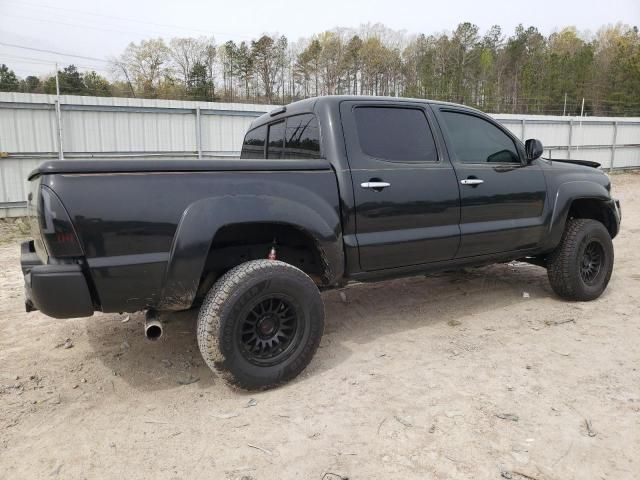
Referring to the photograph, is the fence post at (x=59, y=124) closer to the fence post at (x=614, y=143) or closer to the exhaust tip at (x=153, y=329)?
the exhaust tip at (x=153, y=329)

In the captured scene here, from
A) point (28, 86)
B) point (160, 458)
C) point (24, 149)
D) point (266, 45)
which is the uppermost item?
point (266, 45)

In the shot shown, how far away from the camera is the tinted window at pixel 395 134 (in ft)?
11.5

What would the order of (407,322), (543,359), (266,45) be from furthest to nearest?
1. (266,45)
2. (407,322)
3. (543,359)

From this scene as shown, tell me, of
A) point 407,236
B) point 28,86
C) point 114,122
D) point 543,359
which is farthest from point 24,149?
point 28,86

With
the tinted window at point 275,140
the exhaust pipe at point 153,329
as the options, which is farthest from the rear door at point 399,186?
the exhaust pipe at point 153,329

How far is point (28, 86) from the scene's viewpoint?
2155cm

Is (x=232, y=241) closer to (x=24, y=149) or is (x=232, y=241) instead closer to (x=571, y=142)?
(x=24, y=149)

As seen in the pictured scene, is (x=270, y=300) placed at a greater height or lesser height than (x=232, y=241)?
lesser

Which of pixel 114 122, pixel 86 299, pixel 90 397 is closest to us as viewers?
pixel 86 299

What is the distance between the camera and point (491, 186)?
4027 mm

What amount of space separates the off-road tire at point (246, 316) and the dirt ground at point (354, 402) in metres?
0.16

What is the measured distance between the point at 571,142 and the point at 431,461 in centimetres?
2111

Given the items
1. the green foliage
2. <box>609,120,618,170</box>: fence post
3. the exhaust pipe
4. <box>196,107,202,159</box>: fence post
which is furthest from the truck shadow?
the green foliage

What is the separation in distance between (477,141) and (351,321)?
1.91m
